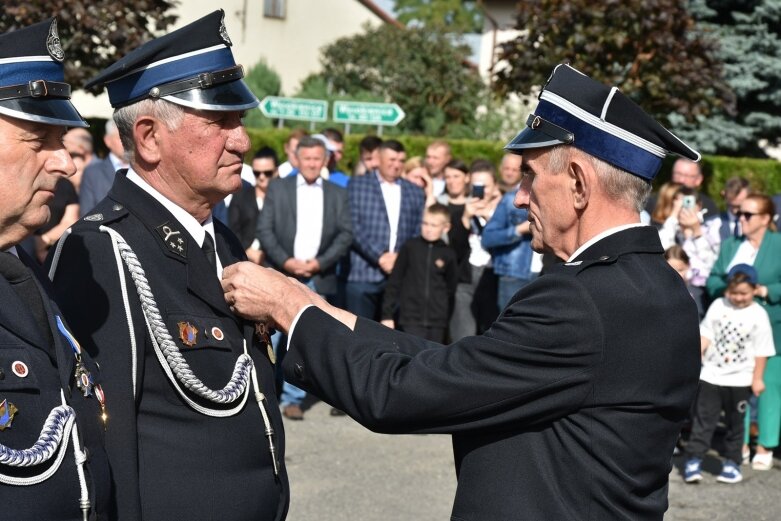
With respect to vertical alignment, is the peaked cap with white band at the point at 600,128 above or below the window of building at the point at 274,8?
above

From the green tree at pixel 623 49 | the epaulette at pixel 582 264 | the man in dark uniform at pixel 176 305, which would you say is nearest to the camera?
the epaulette at pixel 582 264

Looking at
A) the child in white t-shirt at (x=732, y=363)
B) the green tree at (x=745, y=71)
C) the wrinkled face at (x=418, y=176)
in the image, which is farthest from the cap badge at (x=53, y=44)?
the green tree at (x=745, y=71)

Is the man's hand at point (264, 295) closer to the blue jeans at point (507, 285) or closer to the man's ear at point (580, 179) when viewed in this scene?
the man's ear at point (580, 179)

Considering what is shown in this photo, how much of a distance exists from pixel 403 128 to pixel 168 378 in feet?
92.8

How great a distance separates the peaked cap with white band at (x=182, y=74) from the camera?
2957mm

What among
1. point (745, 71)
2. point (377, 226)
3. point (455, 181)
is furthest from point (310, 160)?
point (745, 71)

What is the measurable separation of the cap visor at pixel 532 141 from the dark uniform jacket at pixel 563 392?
11.1 inches

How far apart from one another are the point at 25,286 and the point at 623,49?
11692 mm

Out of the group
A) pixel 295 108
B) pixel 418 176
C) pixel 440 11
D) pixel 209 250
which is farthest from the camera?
pixel 440 11

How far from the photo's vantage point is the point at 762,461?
8.17m

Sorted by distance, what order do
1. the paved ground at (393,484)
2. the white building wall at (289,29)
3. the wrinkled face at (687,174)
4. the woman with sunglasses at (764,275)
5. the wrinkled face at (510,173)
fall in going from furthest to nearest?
the white building wall at (289,29), the wrinkled face at (510,173), the wrinkled face at (687,174), the woman with sunglasses at (764,275), the paved ground at (393,484)

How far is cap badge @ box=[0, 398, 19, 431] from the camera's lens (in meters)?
2.17

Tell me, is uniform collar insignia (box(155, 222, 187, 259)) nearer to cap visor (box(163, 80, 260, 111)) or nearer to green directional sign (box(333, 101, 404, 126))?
cap visor (box(163, 80, 260, 111))

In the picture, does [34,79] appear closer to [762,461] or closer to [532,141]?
[532,141]
